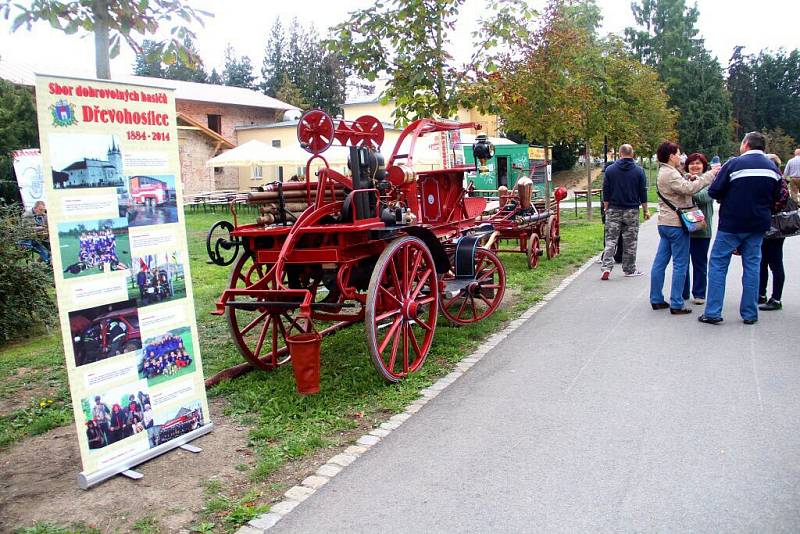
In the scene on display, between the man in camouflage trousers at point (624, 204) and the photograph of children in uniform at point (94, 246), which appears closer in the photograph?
the photograph of children in uniform at point (94, 246)

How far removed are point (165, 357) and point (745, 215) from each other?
5.93m

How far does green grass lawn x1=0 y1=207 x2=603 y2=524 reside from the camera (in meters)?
4.89

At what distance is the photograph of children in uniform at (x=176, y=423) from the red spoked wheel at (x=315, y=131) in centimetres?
225

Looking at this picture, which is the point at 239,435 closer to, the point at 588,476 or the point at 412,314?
the point at 412,314

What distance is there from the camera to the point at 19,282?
8102 mm

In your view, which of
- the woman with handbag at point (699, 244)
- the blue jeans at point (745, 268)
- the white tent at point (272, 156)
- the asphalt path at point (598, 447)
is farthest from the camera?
the white tent at point (272, 156)

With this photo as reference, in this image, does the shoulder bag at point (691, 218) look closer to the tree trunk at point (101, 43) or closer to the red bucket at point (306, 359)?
the red bucket at point (306, 359)

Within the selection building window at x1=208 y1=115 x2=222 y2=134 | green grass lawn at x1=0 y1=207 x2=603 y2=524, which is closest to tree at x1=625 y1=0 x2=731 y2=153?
building window at x1=208 y1=115 x2=222 y2=134

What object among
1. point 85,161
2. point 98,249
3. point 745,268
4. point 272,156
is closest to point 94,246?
point 98,249

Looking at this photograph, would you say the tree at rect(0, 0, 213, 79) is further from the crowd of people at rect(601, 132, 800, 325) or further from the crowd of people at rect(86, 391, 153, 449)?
the crowd of people at rect(601, 132, 800, 325)

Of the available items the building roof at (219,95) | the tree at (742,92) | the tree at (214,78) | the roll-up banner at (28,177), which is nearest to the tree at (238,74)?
the tree at (214,78)

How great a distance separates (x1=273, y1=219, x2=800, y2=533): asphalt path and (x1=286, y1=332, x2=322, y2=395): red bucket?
0.78 m

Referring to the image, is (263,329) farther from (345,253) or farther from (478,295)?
(478,295)

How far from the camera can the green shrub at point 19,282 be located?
26.2ft
